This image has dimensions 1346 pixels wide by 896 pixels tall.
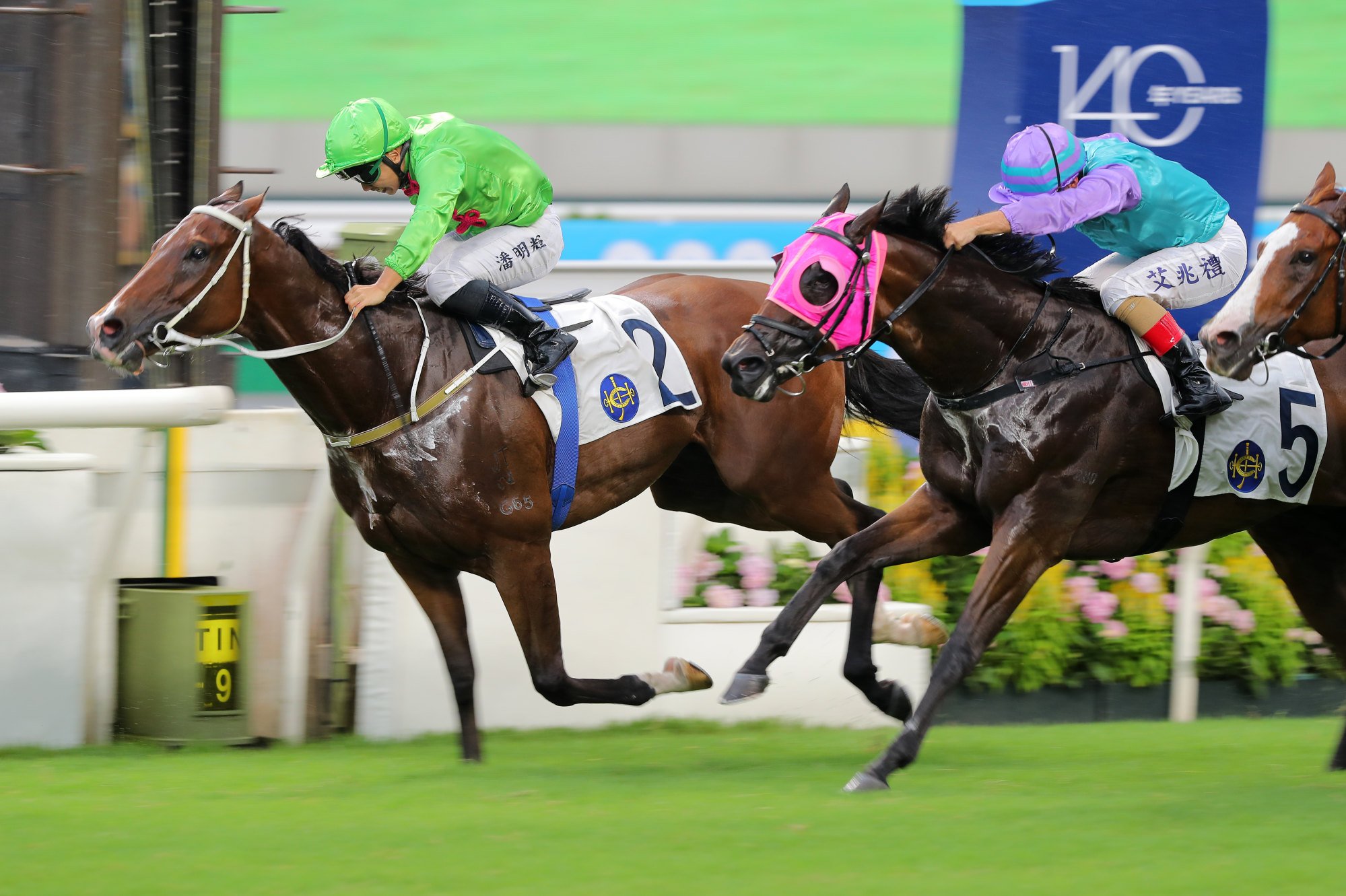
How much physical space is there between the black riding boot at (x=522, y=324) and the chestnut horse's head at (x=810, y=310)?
902 millimetres

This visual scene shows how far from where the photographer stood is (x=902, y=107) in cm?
2189

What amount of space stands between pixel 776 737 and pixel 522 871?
2298mm

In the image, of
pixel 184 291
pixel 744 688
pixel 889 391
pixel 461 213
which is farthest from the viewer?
pixel 889 391

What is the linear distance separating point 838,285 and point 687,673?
1545 mm

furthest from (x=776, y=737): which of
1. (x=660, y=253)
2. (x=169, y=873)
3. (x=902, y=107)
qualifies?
(x=902, y=107)

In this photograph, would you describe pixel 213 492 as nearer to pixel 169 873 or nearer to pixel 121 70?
pixel 121 70

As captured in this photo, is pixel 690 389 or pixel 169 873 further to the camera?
pixel 690 389

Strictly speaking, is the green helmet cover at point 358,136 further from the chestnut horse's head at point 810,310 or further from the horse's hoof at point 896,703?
the horse's hoof at point 896,703

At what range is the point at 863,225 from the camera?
4395mm

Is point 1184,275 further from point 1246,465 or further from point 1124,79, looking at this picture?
point 1124,79

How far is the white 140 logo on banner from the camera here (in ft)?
22.3

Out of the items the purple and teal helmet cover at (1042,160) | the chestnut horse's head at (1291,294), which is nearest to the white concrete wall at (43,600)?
the purple and teal helmet cover at (1042,160)

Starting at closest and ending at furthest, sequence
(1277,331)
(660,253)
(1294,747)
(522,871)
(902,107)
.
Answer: (522,871)
(1277,331)
(1294,747)
(660,253)
(902,107)

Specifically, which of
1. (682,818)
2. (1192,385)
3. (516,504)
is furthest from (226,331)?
(1192,385)
